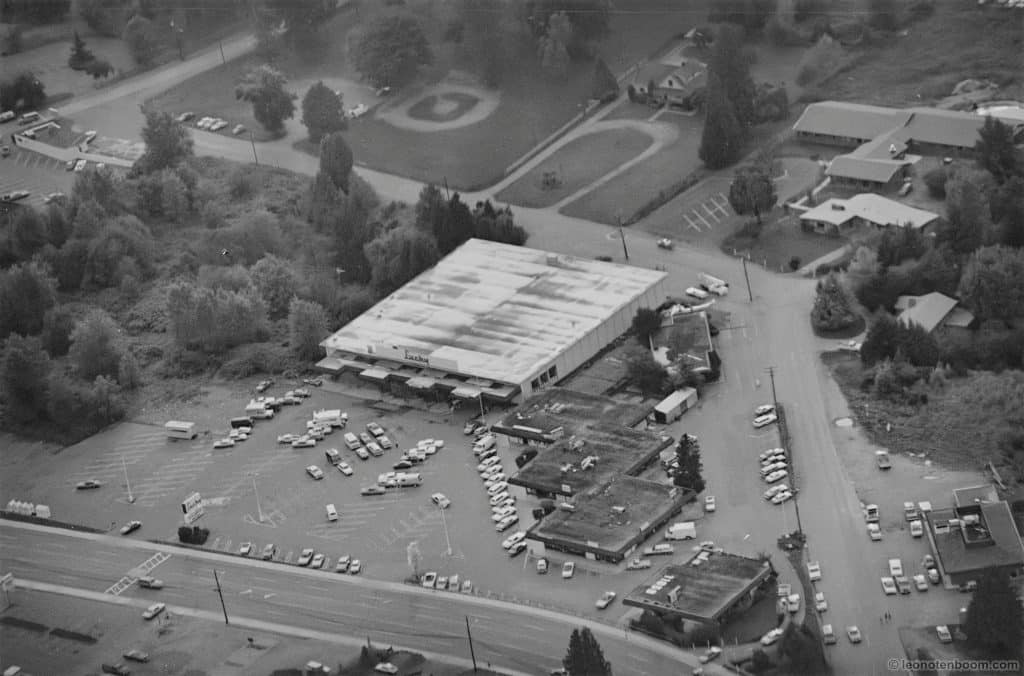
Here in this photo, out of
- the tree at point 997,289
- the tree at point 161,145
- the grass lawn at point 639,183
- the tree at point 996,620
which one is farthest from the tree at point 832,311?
the tree at point 161,145

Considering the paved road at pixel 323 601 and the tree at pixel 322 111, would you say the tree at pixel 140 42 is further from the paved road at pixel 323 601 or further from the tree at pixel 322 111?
the paved road at pixel 323 601

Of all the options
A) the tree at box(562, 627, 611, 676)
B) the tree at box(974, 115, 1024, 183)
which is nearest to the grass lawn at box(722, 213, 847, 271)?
the tree at box(974, 115, 1024, 183)

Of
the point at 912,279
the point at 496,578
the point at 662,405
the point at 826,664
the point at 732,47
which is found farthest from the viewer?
the point at 732,47

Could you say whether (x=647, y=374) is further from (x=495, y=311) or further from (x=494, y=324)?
(x=495, y=311)

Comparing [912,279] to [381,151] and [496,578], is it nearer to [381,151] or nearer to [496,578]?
[496,578]

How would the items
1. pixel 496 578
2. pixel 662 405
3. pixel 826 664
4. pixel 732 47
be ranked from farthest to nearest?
1. pixel 732 47
2. pixel 662 405
3. pixel 496 578
4. pixel 826 664

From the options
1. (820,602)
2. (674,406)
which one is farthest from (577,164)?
(820,602)

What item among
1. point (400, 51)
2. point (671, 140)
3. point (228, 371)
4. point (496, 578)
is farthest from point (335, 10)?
point (496, 578)
